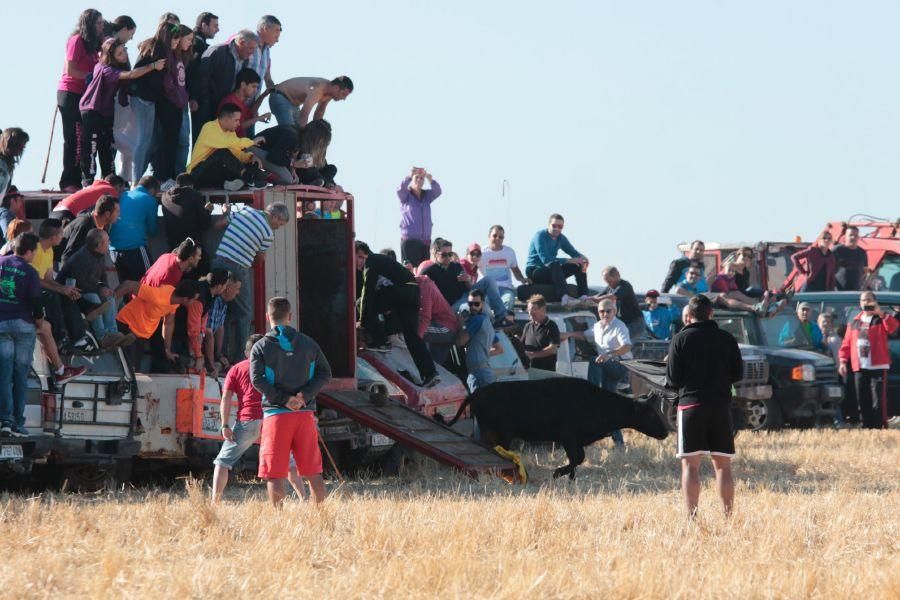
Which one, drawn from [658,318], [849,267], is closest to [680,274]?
[658,318]

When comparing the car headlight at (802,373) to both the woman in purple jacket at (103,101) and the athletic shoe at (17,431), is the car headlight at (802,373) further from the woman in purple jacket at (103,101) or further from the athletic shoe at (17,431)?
the athletic shoe at (17,431)

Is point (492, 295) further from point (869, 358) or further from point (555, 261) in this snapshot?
point (869, 358)

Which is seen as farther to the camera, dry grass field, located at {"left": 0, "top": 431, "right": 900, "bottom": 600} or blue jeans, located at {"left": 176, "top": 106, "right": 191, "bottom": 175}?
blue jeans, located at {"left": 176, "top": 106, "right": 191, "bottom": 175}

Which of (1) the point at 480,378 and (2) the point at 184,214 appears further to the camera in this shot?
(1) the point at 480,378

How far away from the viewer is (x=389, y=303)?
1719cm

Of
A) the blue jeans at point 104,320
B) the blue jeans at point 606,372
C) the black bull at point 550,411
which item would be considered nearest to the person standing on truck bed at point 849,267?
the blue jeans at point 606,372

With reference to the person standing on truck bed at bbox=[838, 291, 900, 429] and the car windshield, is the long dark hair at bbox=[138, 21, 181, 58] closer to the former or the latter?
the car windshield

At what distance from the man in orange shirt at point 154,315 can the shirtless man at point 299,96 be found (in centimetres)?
301

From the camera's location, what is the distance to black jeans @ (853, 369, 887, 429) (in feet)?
76.0

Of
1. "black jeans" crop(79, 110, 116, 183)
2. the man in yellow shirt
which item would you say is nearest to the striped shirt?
the man in yellow shirt

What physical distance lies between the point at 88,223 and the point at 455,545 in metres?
5.69

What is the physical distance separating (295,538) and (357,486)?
16.7ft

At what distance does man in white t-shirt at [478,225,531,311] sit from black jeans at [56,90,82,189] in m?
5.99

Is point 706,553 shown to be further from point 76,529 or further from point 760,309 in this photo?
point 760,309
